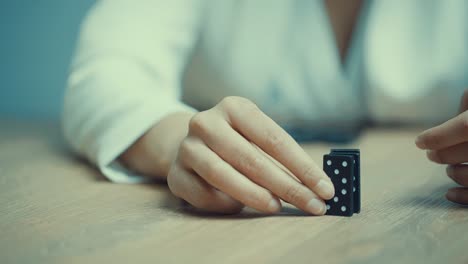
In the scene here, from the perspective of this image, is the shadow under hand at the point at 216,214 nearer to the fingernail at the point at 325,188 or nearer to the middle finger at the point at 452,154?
the fingernail at the point at 325,188

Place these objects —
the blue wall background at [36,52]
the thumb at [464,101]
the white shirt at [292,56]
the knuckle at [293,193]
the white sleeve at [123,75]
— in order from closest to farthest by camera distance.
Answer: the knuckle at [293,193], the thumb at [464,101], the white sleeve at [123,75], the white shirt at [292,56], the blue wall background at [36,52]

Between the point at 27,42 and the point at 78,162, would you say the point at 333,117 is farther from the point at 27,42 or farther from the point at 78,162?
the point at 27,42

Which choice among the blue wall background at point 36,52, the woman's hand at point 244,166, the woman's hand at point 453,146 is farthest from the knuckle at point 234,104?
the blue wall background at point 36,52

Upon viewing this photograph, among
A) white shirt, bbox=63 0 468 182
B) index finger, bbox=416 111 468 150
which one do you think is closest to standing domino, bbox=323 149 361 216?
index finger, bbox=416 111 468 150

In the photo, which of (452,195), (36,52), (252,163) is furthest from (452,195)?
(36,52)

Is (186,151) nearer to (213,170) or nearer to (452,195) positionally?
(213,170)
